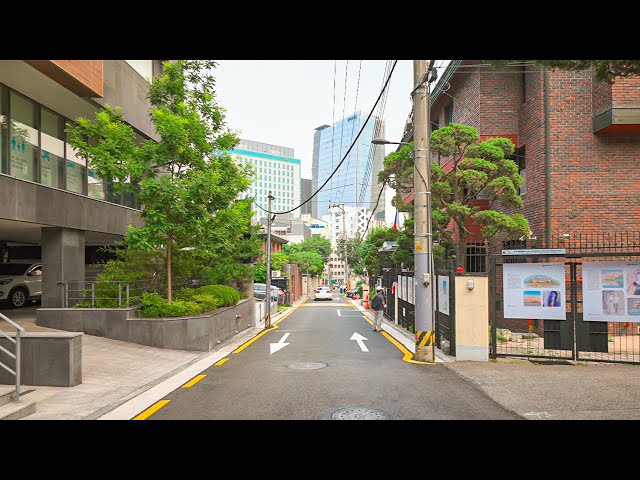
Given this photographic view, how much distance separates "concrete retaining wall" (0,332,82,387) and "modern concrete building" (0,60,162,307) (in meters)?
5.79

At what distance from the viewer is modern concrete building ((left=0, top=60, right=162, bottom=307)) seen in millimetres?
12938

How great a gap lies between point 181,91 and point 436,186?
8.86 meters

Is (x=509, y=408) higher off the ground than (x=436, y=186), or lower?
lower

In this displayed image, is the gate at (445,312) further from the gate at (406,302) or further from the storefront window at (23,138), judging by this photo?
the storefront window at (23,138)

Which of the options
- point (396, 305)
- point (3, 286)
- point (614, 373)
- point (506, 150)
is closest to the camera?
point (614, 373)

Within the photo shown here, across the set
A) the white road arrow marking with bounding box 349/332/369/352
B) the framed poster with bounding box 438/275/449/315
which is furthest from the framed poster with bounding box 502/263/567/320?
the white road arrow marking with bounding box 349/332/369/352

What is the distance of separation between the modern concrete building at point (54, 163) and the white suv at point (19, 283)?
1.40 meters

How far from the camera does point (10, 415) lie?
243 inches

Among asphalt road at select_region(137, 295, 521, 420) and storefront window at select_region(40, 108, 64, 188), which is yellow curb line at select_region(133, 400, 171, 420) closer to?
asphalt road at select_region(137, 295, 521, 420)

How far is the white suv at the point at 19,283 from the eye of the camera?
1758 cm

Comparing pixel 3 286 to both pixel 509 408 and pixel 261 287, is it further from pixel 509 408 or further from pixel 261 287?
pixel 261 287

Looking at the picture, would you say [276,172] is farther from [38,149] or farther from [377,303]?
[38,149]

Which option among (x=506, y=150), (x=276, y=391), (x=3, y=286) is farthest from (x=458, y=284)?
(x=3, y=286)

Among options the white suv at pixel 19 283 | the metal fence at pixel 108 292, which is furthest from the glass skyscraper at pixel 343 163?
the metal fence at pixel 108 292
